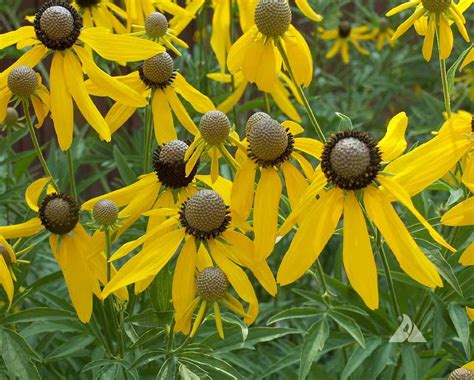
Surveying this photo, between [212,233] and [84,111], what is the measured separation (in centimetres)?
28

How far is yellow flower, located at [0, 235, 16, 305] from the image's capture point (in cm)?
123

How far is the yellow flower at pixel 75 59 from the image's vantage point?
126 cm

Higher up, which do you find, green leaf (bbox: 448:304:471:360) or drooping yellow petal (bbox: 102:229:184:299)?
drooping yellow petal (bbox: 102:229:184:299)

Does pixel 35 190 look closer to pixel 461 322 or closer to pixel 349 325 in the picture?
pixel 349 325

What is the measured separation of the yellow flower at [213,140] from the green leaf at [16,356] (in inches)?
14.2

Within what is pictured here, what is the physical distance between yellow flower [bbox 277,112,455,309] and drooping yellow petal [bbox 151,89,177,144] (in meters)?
0.39

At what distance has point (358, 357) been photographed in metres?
1.27

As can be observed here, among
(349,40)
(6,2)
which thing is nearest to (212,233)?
(6,2)

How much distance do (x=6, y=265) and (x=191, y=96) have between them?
0.43m

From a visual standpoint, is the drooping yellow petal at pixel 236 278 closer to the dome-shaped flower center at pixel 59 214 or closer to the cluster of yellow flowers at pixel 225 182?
the cluster of yellow flowers at pixel 225 182

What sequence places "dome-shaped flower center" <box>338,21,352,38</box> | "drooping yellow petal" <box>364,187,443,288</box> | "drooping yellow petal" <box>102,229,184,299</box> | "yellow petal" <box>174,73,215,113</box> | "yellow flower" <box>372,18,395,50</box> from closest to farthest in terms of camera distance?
"drooping yellow petal" <box>364,187,443,288</box>
"drooping yellow petal" <box>102,229,184,299</box>
"yellow petal" <box>174,73,215,113</box>
"dome-shaped flower center" <box>338,21,352,38</box>
"yellow flower" <box>372,18,395,50</box>

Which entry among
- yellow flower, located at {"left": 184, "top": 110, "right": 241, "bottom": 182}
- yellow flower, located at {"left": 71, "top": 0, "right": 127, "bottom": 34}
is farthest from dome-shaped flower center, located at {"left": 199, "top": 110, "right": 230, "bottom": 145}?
yellow flower, located at {"left": 71, "top": 0, "right": 127, "bottom": 34}

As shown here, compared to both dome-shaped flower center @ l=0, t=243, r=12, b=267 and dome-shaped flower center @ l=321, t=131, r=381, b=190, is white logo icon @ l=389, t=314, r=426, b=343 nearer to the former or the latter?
dome-shaped flower center @ l=321, t=131, r=381, b=190

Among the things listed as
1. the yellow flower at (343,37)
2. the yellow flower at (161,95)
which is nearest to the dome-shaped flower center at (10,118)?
the yellow flower at (161,95)
